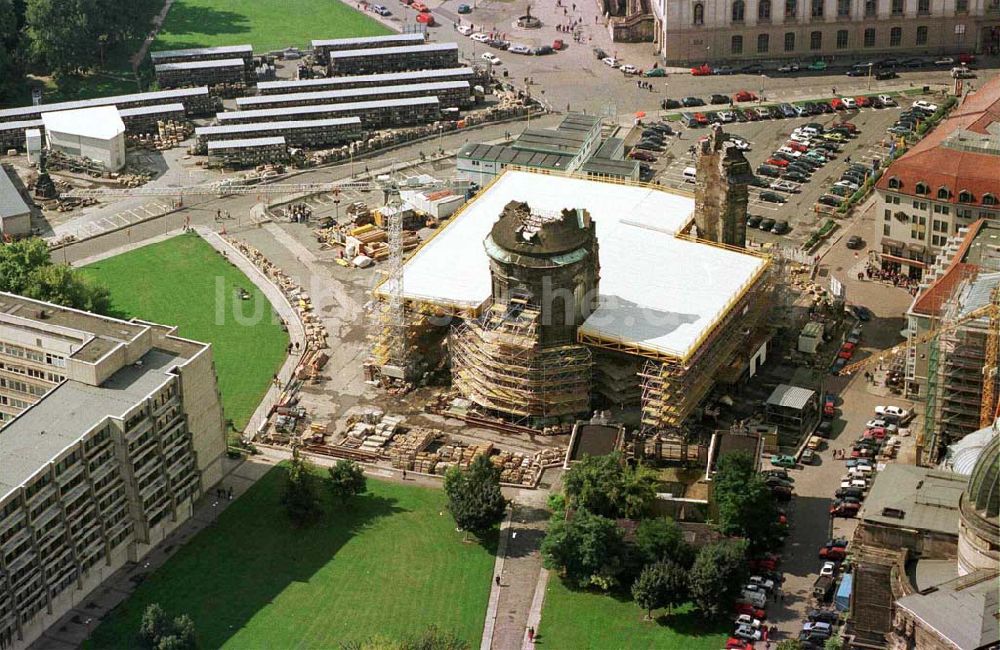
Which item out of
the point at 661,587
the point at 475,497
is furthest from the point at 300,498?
the point at 661,587

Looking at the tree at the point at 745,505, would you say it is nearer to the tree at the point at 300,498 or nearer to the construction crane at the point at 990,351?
the construction crane at the point at 990,351

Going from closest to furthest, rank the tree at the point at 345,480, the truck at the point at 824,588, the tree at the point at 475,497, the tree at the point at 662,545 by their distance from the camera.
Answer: the truck at the point at 824,588 → the tree at the point at 662,545 → the tree at the point at 475,497 → the tree at the point at 345,480

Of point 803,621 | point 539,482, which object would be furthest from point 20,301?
point 803,621

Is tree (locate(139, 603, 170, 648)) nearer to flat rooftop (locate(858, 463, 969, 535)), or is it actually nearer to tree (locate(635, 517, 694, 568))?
tree (locate(635, 517, 694, 568))

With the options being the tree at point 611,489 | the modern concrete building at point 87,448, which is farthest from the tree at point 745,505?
the modern concrete building at point 87,448

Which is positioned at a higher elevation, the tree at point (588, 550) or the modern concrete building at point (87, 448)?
the modern concrete building at point (87, 448)

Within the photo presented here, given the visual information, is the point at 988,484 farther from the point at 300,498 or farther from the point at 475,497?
the point at 300,498

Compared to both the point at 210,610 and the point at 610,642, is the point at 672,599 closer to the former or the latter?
the point at 610,642
